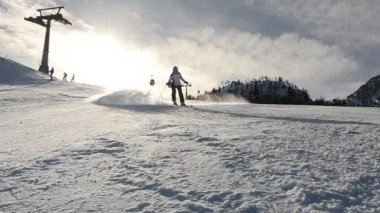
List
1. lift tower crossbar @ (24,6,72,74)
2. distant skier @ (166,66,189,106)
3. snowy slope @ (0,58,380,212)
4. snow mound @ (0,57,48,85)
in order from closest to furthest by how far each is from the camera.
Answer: snowy slope @ (0,58,380,212) → distant skier @ (166,66,189,106) → snow mound @ (0,57,48,85) → lift tower crossbar @ (24,6,72,74)

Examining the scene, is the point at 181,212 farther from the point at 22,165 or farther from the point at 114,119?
the point at 114,119

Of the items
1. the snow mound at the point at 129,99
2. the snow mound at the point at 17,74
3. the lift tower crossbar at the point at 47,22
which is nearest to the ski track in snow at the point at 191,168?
the snow mound at the point at 129,99

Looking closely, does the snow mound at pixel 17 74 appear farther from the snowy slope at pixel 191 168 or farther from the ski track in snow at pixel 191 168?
the snowy slope at pixel 191 168

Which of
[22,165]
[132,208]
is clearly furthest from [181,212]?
[22,165]

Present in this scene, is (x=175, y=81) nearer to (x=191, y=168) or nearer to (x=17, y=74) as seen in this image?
(x=191, y=168)

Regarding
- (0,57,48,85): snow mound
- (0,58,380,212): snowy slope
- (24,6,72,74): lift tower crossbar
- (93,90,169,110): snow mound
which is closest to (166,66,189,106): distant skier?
(93,90,169,110): snow mound

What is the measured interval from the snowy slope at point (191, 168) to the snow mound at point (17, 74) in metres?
32.7

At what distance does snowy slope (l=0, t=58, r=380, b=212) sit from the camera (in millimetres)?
5867

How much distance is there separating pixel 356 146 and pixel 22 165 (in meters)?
6.22

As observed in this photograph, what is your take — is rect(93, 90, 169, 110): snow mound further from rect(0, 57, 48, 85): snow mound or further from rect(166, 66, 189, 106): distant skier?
rect(0, 57, 48, 85): snow mound

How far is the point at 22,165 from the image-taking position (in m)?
7.69

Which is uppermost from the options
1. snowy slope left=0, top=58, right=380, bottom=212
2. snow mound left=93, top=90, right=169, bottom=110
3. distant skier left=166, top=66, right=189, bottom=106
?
distant skier left=166, top=66, right=189, bottom=106

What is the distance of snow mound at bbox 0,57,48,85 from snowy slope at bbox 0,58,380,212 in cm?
3266

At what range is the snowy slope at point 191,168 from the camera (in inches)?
231
